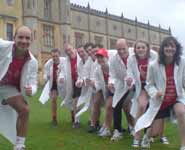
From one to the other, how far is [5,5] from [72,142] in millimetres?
37828

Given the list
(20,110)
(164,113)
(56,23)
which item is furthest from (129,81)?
(56,23)

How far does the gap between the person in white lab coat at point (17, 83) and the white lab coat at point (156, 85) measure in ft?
5.39

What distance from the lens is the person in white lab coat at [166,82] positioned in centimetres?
726

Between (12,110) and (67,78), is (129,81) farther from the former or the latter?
(67,78)

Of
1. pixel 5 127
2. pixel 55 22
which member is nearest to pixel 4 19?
pixel 55 22

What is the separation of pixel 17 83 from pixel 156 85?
6.42 ft

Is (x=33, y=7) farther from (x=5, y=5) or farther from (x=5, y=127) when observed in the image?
(x=5, y=127)

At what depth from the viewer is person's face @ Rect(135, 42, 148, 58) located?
26.8 feet

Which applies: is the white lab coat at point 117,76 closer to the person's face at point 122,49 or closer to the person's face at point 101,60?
the person's face at point 122,49

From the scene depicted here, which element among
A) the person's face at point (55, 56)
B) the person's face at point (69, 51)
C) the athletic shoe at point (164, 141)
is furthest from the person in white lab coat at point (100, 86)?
the person's face at point (55, 56)

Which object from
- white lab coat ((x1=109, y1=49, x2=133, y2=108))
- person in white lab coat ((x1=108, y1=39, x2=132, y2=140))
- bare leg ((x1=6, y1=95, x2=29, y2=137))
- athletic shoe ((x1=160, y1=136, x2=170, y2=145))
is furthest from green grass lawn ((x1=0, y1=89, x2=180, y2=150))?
bare leg ((x1=6, y1=95, x2=29, y2=137))

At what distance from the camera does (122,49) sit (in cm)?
868

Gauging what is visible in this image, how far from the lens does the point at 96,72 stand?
9.76 meters

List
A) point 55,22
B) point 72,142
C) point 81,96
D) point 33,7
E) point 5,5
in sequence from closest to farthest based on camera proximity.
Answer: point 72,142 → point 81,96 → point 5,5 → point 33,7 → point 55,22
